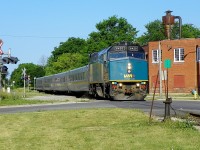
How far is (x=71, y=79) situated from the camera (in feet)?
177

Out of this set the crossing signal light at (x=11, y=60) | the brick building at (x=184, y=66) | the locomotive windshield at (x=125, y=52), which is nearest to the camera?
the crossing signal light at (x=11, y=60)

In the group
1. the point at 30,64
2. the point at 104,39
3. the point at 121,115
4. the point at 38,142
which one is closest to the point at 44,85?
the point at 104,39

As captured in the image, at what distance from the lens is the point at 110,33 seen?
103062 millimetres

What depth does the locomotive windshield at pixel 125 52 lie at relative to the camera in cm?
3419

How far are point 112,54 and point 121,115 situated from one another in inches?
677

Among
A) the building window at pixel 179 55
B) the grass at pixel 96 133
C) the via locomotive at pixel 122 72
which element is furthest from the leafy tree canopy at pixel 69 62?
the grass at pixel 96 133

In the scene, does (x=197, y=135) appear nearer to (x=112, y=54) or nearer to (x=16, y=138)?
(x=16, y=138)

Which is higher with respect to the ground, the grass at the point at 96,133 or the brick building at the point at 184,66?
the brick building at the point at 184,66

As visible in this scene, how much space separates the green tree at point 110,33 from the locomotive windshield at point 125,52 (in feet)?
212

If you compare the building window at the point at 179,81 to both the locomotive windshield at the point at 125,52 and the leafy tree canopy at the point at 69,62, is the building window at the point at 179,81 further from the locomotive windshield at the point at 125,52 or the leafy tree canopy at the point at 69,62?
the leafy tree canopy at the point at 69,62

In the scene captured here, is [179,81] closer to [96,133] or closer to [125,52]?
[125,52]

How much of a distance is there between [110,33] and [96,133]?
9126 cm

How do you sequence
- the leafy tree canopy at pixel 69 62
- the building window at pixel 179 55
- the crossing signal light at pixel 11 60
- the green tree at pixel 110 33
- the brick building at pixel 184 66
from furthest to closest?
the leafy tree canopy at pixel 69 62
the green tree at pixel 110 33
the building window at pixel 179 55
the brick building at pixel 184 66
the crossing signal light at pixel 11 60

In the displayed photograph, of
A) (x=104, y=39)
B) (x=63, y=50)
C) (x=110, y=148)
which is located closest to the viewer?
(x=110, y=148)
